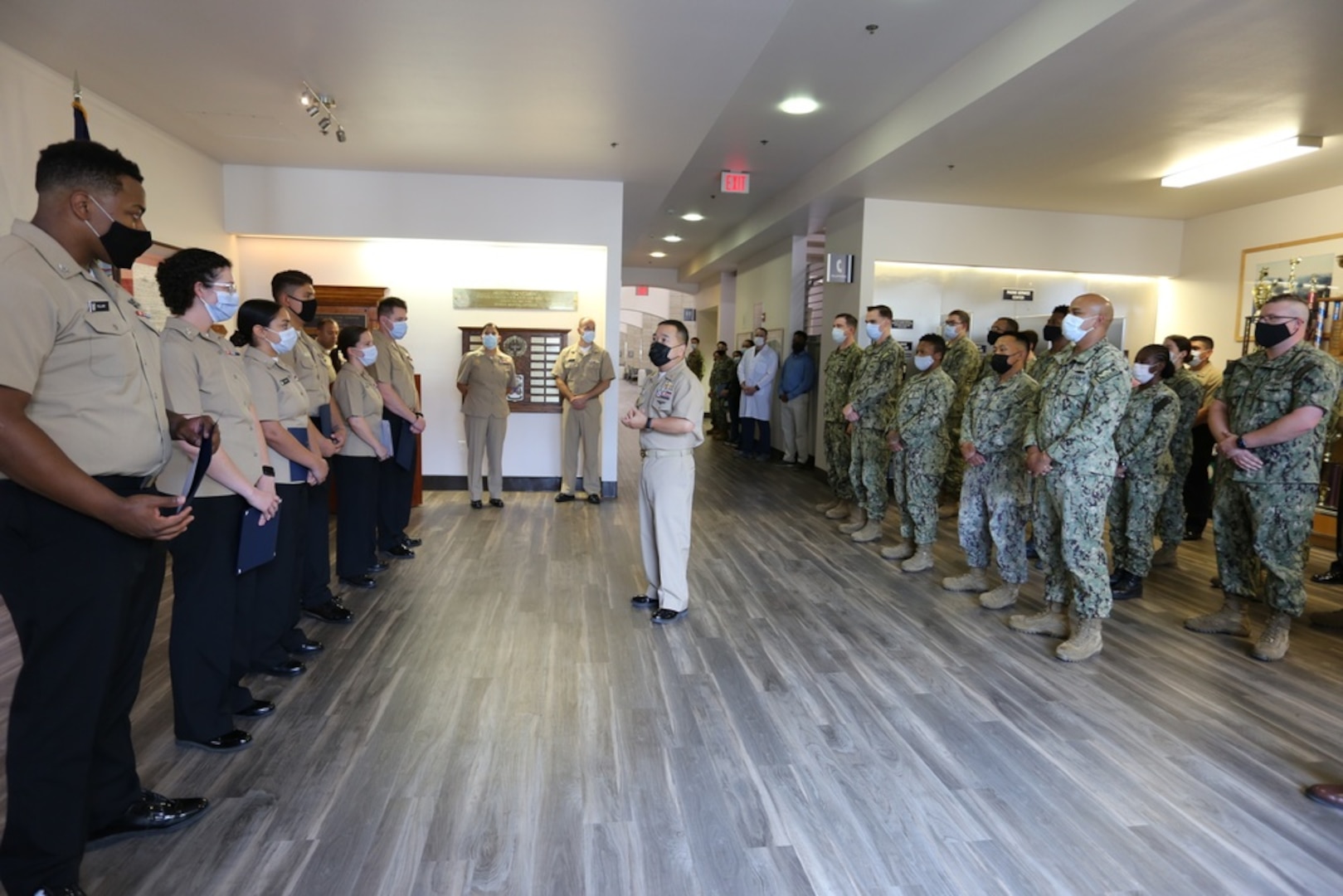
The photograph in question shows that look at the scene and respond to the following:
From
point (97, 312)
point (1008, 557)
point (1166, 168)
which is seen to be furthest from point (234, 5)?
point (1166, 168)

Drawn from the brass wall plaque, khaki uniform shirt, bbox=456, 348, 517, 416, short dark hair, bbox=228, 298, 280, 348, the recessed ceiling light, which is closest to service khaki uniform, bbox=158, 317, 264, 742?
short dark hair, bbox=228, 298, 280, 348

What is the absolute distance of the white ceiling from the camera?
12.2ft

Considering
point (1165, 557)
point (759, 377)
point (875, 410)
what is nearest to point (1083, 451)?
point (875, 410)

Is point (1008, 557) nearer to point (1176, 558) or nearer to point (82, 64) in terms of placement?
point (1176, 558)

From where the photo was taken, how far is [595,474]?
732 cm

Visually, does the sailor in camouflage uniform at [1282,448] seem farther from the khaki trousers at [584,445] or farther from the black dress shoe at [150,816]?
the khaki trousers at [584,445]

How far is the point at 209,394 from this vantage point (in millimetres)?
2504

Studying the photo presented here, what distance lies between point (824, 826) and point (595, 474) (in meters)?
5.25

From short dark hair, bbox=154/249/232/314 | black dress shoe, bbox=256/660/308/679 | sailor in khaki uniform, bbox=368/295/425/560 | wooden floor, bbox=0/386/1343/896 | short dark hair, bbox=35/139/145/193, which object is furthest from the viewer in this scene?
sailor in khaki uniform, bbox=368/295/425/560

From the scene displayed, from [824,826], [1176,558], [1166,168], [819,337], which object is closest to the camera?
[824,826]

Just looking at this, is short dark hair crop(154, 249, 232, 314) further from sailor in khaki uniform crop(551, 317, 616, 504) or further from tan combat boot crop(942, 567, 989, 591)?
Result: sailor in khaki uniform crop(551, 317, 616, 504)

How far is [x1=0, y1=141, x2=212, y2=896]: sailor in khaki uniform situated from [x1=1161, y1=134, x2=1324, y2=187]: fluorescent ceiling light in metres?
7.51

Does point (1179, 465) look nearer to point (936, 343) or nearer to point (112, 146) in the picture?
point (936, 343)

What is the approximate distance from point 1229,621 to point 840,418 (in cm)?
356
